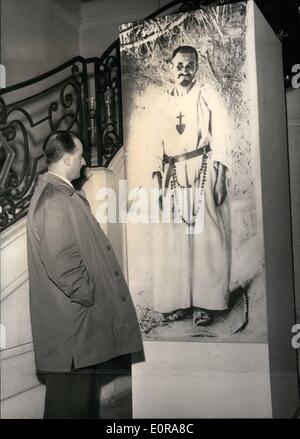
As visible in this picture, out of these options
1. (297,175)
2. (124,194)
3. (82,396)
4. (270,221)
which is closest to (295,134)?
(297,175)

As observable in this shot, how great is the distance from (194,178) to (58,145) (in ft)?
1.86

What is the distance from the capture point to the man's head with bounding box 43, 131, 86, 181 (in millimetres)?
2008

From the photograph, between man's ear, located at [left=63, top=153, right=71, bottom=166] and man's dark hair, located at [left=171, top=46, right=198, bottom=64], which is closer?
man's dark hair, located at [left=171, top=46, right=198, bottom=64]

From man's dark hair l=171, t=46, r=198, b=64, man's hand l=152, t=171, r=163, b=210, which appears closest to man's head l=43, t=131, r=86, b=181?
man's hand l=152, t=171, r=163, b=210

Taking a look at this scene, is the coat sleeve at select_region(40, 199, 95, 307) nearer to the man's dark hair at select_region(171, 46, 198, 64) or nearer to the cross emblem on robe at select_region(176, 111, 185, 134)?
the cross emblem on robe at select_region(176, 111, 185, 134)

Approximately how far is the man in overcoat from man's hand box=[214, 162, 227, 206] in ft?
1.50

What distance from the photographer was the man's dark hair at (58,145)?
203 centimetres

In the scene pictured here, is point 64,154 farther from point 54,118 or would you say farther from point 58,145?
point 54,118

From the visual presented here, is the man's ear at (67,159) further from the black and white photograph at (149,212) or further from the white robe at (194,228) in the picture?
the white robe at (194,228)

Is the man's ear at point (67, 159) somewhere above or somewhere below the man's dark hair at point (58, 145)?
below

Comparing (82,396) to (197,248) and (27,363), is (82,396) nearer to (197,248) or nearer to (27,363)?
(27,363)

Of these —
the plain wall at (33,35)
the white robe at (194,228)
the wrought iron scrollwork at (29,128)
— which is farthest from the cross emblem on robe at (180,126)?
the plain wall at (33,35)

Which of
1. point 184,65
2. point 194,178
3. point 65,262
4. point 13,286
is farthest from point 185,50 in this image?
point 13,286

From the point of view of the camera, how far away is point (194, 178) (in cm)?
191
